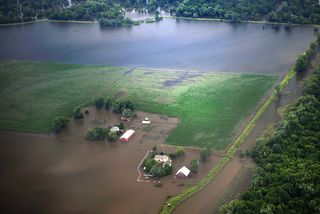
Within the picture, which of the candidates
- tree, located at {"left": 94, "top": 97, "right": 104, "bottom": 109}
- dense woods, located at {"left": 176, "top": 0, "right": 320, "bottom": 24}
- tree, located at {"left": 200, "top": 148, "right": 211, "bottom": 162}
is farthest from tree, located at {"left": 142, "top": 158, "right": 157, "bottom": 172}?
dense woods, located at {"left": 176, "top": 0, "right": 320, "bottom": 24}

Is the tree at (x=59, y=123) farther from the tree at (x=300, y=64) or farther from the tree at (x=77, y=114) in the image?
the tree at (x=300, y=64)

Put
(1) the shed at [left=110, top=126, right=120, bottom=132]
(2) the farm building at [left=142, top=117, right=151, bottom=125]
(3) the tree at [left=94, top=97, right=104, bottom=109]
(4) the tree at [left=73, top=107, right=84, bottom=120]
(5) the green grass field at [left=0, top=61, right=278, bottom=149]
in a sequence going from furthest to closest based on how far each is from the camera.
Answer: (3) the tree at [left=94, top=97, right=104, bottom=109], (4) the tree at [left=73, top=107, right=84, bottom=120], (2) the farm building at [left=142, top=117, right=151, bottom=125], (5) the green grass field at [left=0, top=61, right=278, bottom=149], (1) the shed at [left=110, top=126, right=120, bottom=132]

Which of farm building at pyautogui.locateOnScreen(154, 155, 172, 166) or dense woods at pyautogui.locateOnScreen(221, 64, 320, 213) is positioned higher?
dense woods at pyautogui.locateOnScreen(221, 64, 320, 213)

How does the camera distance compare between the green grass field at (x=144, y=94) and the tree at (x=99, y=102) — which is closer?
the green grass field at (x=144, y=94)

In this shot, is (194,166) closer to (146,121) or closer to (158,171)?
(158,171)

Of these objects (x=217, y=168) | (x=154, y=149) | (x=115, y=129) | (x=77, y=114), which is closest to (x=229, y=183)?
(x=217, y=168)

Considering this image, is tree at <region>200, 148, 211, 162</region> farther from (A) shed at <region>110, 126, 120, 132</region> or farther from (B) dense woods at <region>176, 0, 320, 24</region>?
(B) dense woods at <region>176, 0, 320, 24</region>

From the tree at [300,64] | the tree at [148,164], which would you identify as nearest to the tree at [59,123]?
the tree at [148,164]
